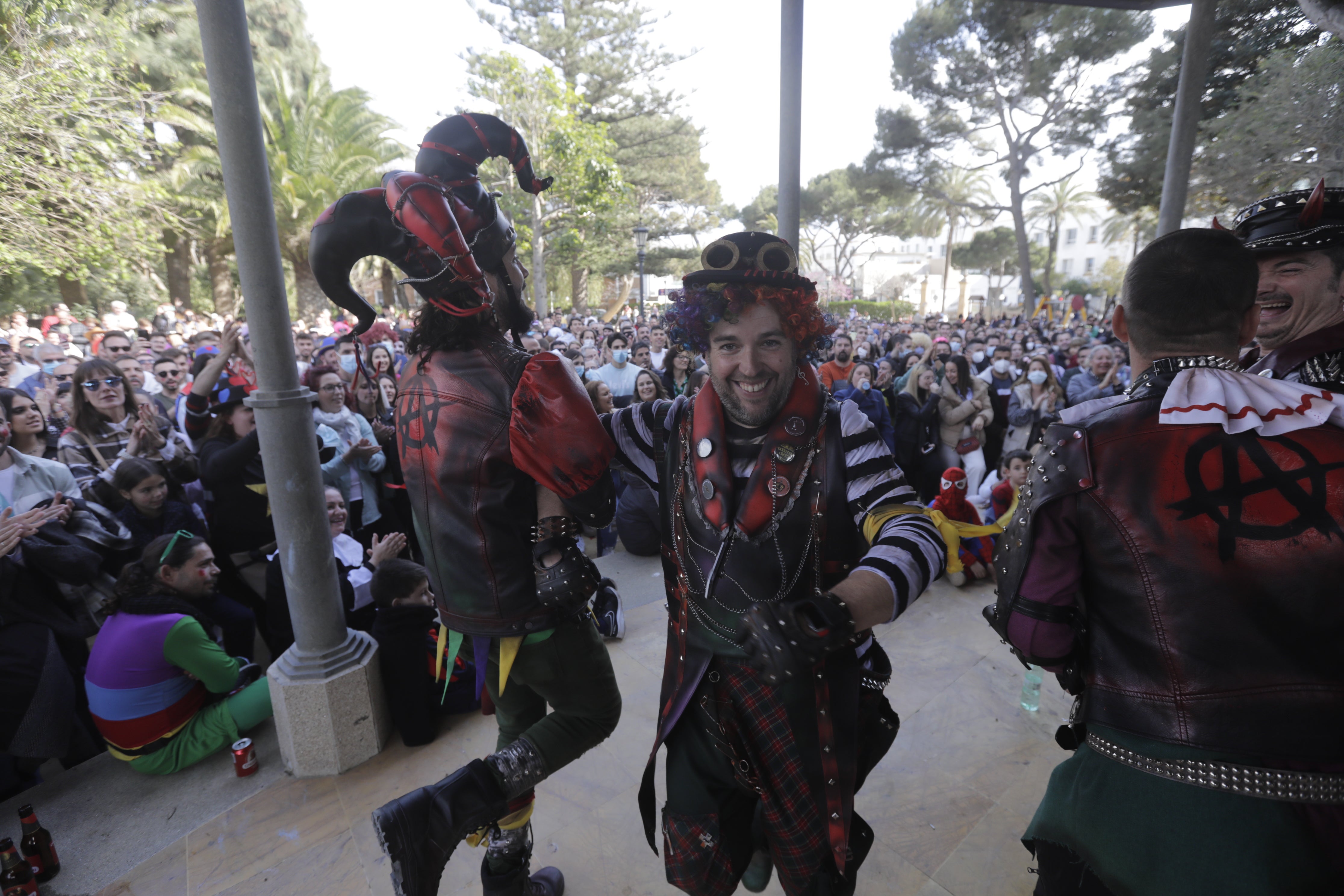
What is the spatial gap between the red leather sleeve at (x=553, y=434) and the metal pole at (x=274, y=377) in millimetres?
1450

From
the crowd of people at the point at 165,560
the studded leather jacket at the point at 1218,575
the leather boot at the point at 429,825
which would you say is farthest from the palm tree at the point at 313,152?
the studded leather jacket at the point at 1218,575

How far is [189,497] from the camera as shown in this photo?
3975 millimetres

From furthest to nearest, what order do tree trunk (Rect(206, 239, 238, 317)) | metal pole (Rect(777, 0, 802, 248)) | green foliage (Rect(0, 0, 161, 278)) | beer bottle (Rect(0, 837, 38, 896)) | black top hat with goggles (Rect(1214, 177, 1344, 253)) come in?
tree trunk (Rect(206, 239, 238, 317)), green foliage (Rect(0, 0, 161, 278)), metal pole (Rect(777, 0, 802, 248)), beer bottle (Rect(0, 837, 38, 896)), black top hat with goggles (Rect(1214, 177, 1344, 253))

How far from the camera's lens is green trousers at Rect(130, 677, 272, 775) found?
2.96 metres

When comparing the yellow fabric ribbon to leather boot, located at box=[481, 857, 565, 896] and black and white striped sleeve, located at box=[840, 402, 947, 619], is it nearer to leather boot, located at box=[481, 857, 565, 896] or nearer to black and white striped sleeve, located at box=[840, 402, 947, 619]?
black and white striped sleeve, located at box=[840, 402, 947, 619]

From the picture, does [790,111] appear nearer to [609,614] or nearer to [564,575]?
[564,575]

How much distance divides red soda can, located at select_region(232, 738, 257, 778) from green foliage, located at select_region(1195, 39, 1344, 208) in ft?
43.7

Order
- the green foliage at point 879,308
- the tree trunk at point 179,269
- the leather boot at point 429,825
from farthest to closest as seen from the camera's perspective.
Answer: the green foliage at point 879,308 → the tree trunk at point 179,269 → the leather boot at point 429,825

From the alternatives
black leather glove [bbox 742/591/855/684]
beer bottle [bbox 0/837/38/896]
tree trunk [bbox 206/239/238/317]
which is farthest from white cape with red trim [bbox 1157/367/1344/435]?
tree trunk [bbox 206/239/238/317]

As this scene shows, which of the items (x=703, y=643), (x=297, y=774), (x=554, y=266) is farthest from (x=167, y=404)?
(x=554, y=266)

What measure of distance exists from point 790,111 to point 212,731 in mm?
4475

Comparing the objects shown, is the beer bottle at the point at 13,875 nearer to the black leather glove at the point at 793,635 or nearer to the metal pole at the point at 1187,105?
the black leather glove at the point at 793,635

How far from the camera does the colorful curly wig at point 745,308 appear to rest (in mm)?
1786

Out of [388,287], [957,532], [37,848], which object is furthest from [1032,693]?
[388,287]
